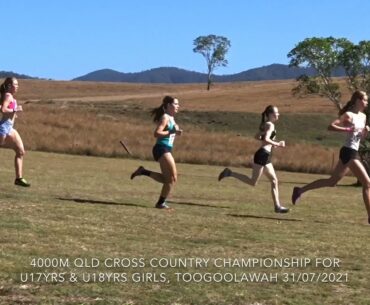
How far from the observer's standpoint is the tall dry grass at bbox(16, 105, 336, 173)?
4075 cm

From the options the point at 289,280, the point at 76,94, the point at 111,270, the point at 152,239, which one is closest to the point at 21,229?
the point at 152,239

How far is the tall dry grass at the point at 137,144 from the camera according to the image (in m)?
40.8

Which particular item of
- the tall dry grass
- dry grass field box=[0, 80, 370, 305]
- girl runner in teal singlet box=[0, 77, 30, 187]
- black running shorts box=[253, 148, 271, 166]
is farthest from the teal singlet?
the tall dry grass

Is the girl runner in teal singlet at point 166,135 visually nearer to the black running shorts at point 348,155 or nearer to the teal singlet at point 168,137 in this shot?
the teal singlet at point 168,137

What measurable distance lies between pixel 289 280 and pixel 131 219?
3748mm

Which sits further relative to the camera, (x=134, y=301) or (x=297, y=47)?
(x=297, y=47)

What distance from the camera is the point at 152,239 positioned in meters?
8.59

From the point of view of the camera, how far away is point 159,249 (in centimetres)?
799

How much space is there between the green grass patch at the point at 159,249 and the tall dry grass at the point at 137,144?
27251 millimetres

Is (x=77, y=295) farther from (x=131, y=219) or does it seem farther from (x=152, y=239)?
(x=131, y=219)

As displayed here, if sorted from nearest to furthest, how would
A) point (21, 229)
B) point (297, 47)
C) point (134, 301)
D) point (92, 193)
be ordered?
point (134, 301) < point (21, 229) < point (92, 193) < point (297, 47)

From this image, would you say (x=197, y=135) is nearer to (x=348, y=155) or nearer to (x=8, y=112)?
(x=8, y=112)

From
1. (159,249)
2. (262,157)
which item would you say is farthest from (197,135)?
(159,249)

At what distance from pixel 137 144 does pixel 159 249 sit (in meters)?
36.7
